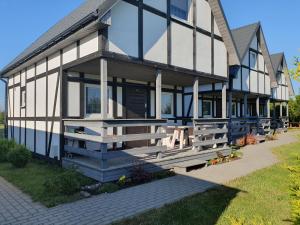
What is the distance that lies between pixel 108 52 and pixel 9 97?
34.0 ft

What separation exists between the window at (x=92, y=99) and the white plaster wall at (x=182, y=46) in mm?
3099

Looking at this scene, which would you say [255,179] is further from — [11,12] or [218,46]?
[11,12]

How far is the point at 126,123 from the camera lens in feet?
24.0

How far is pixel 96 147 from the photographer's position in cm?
929

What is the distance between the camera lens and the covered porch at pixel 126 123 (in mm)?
7000

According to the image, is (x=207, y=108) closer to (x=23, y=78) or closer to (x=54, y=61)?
(x=54, y=61)

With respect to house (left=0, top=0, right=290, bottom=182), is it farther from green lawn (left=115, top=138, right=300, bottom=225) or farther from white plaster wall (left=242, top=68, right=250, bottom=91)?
white plaster wall (left=242, top=68, right=250, bottom=91)

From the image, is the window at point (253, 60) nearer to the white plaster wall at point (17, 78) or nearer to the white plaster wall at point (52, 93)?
the white plaster wall at point (52, 93)

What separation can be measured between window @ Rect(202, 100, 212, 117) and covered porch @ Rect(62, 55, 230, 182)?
324cm

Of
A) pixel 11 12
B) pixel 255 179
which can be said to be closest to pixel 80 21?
pixel 255 179

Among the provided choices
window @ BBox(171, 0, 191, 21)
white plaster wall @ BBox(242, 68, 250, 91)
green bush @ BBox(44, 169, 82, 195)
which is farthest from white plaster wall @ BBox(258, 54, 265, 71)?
green bush @ BBox(44, 169, 82, 195)

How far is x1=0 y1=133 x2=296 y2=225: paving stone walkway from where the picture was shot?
4.70 meters

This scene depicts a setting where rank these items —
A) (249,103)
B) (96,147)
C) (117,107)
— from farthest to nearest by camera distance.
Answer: (249,103)
(117,107)
(96,147)

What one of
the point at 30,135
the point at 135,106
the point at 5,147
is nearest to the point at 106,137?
the point at 135,106
